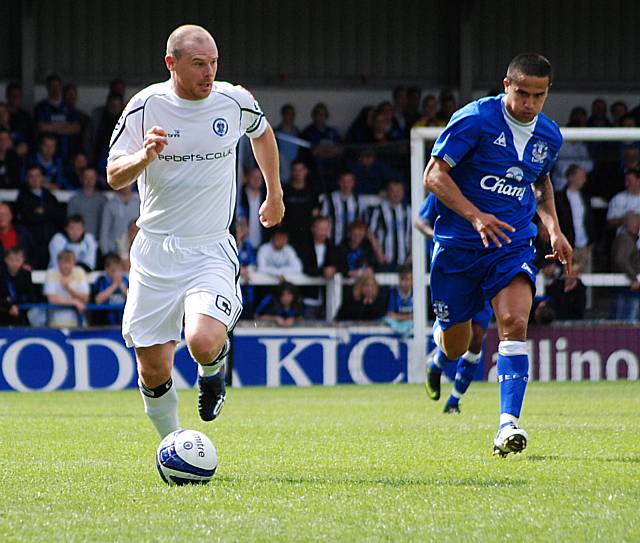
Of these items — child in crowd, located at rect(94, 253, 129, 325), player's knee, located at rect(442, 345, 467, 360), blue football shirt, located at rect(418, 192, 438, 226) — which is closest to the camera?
player's knee, located at rect(442, 345, 467, 360)

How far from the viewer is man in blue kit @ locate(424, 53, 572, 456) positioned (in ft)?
23.8

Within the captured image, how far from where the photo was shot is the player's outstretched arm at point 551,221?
7.66 m

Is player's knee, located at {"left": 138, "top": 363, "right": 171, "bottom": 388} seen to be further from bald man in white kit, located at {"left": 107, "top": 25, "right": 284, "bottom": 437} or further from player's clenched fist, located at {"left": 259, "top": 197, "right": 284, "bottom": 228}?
player's clenched fist, located at {"left": 259, "top": 197, "right": 284, "bottom": 228}

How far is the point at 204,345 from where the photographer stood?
6.16 metres

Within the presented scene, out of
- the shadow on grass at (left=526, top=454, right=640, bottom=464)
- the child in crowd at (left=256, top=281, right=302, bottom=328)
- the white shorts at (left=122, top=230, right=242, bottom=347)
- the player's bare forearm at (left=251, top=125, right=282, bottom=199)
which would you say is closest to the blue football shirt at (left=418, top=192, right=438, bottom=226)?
the shadow on grass at (left=526, top=454, right=640, bottom=464)

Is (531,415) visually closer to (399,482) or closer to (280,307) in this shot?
(399,482)

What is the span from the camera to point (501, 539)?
4.46 meters

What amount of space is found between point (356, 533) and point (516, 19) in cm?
1953

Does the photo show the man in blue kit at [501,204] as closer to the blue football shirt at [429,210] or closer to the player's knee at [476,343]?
the blue football shirt at [429,210]

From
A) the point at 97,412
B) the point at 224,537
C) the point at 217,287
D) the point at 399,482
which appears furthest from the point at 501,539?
the point at 97,412

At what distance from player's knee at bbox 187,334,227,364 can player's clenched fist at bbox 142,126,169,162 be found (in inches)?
34.2

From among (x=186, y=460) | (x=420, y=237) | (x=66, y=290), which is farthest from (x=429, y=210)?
(x=66, y=290)

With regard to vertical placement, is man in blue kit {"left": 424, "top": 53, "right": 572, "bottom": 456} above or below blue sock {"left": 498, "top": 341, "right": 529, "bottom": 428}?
above

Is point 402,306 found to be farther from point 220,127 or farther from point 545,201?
point 220,127
